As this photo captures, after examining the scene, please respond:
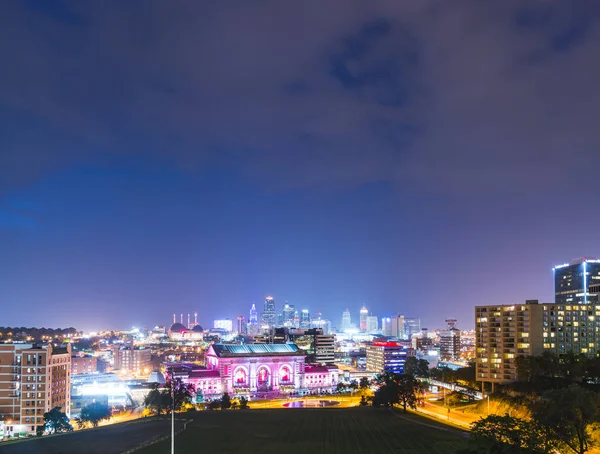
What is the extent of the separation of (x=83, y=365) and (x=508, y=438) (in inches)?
6618

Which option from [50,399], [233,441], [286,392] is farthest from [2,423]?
[286,392]

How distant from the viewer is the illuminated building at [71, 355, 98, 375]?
173m

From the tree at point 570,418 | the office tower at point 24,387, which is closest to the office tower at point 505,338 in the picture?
the tree at point 570,418

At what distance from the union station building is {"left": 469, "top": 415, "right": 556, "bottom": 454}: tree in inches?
3744

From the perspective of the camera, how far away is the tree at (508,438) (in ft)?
122

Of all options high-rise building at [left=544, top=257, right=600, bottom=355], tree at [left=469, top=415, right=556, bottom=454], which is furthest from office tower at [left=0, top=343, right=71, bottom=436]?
high-rise building at [left=544, top=257, right=600, bottom=355]

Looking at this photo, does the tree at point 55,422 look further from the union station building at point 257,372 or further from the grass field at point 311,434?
the union station building at point 257,372

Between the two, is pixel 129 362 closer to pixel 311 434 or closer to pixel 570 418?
pixel 311 434

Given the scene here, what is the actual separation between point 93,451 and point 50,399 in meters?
35.5

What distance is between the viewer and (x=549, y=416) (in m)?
42.2

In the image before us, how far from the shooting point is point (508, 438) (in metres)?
39.3

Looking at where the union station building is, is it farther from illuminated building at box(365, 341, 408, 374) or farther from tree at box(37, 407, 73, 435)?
tree at box(37, 407, 73, 435)

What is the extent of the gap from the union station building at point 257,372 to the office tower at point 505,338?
178 ft

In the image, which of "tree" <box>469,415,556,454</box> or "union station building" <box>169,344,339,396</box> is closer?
"tree" <box>469,415,556,454</box>
